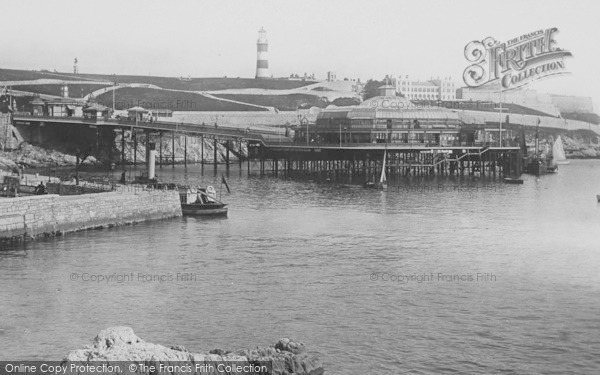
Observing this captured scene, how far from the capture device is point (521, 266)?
4466 centimetres

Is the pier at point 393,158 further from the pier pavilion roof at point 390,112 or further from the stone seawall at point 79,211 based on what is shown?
the stone seawall at point 79,211

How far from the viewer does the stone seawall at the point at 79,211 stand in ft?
164

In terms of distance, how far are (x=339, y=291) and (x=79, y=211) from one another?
24478mm

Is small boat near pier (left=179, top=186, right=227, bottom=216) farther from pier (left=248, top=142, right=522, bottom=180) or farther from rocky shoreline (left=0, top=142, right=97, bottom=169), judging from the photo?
pier (left=248, top=142, right=522, bottom=180)

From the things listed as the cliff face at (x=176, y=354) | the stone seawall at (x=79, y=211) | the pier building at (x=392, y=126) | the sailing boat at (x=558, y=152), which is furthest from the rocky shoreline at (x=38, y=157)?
the sailing boat at (x=558, y=152)

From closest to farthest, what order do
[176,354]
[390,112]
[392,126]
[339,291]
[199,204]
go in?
1. [176,354]
2. [339,291]
3. [199,204]
4. [392,126]
5. [390,112]

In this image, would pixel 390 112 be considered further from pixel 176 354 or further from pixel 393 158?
pixel 176 354

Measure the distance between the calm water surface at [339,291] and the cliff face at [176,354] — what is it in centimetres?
258

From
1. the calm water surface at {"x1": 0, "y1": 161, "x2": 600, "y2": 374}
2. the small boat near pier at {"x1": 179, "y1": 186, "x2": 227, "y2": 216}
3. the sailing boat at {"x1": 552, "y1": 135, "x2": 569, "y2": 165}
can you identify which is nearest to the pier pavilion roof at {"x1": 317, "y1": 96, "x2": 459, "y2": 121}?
the sailing boat at {"x1": 552, "y1": 135, "x2": 569, "y2": 165}

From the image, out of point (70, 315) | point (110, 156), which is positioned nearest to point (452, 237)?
point (70, 315)

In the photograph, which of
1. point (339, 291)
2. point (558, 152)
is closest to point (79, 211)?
point (339, 291)

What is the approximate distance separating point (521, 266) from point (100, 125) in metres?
100

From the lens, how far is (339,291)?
124 feet

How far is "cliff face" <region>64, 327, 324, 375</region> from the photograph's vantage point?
63.6ft
